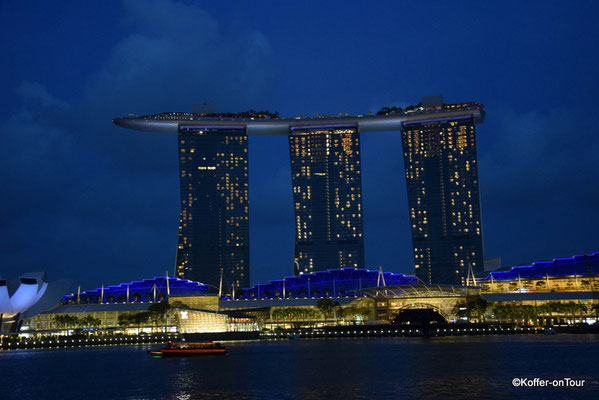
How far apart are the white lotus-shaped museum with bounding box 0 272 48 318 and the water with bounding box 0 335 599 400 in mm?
52648

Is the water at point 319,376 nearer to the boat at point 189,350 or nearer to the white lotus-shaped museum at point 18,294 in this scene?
the boat at point 189,350

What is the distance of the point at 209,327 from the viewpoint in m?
169

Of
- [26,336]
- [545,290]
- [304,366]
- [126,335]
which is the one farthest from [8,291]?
[545,290]

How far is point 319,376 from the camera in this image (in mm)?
63125

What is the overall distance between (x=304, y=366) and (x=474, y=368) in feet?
61.5

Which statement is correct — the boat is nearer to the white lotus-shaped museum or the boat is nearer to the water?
the water

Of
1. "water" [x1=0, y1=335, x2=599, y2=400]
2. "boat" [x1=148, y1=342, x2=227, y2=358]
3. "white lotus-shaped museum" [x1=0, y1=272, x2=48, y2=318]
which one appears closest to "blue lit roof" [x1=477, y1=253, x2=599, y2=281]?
"water" [x1=0, y1=335, x2=599, y2=400]

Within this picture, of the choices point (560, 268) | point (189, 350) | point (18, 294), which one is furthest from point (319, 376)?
point (560, 268)

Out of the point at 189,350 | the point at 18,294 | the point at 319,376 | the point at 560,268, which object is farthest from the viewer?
the point at 560,268

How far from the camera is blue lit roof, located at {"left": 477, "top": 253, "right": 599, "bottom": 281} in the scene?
18275 centimetres

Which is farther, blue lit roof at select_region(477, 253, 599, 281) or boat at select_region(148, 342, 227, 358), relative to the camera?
blue lit roof at select_region(477, 253, 599, 281)

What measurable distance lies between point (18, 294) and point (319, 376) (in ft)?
324

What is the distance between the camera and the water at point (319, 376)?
51.1 metres

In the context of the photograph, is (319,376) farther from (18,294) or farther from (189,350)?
(18,294)
